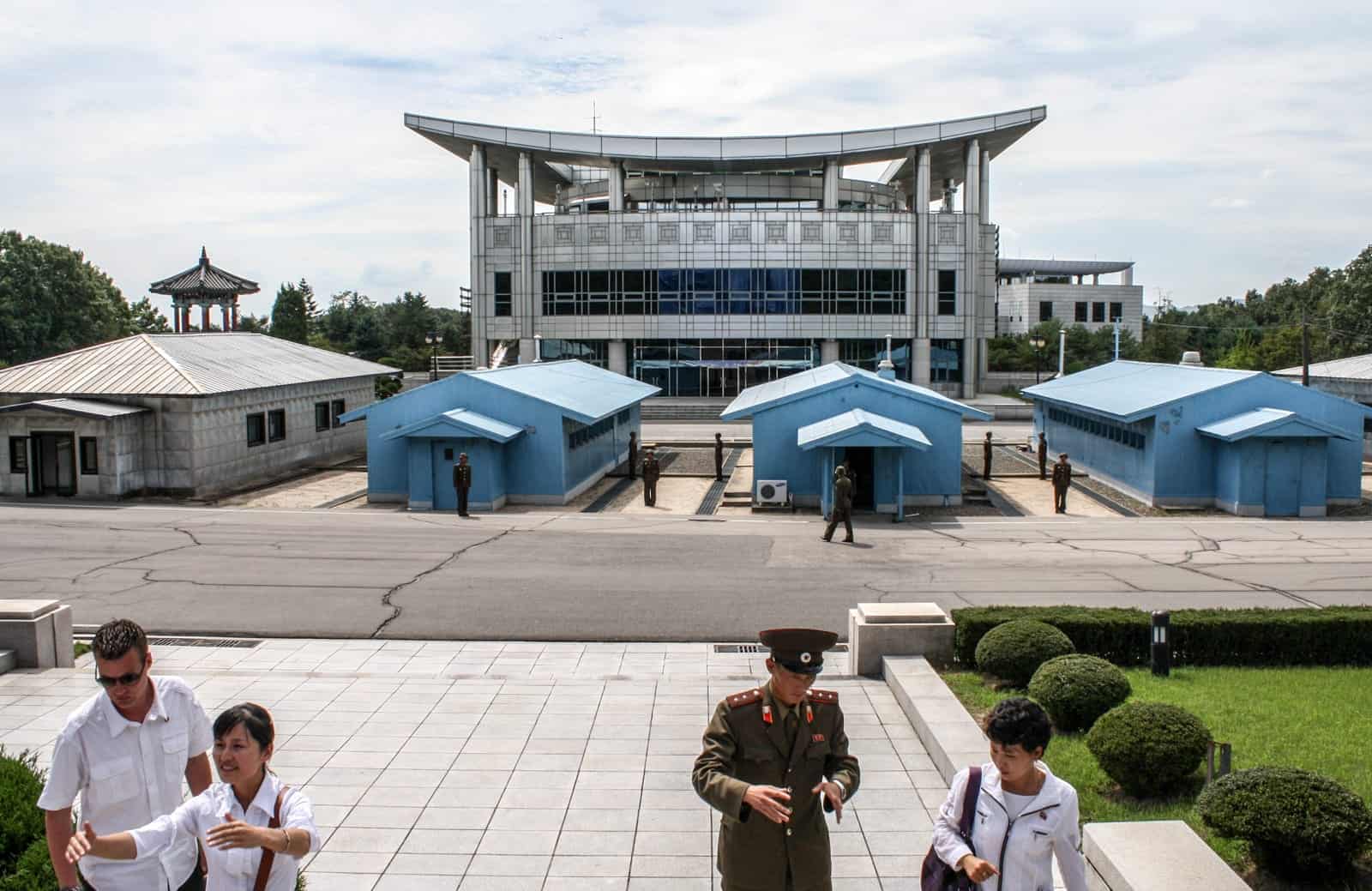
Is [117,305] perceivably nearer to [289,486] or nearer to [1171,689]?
[289,486]

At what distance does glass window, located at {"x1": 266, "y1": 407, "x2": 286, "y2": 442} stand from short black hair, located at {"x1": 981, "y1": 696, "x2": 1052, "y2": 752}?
3368 cm

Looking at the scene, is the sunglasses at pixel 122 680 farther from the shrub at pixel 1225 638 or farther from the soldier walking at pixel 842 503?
the soldier walking at pixel 842 503

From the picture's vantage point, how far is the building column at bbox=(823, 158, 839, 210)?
67625 mm

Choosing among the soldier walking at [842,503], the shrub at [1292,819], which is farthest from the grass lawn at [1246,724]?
the soldier walking at [842,503]

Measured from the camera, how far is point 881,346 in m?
68.9

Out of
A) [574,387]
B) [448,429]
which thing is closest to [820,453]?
[448,429]

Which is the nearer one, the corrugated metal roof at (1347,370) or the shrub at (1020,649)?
the shrub at (1020,649)

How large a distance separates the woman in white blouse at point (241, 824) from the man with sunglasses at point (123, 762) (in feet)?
0.85

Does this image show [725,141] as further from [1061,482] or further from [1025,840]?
[1025,840]

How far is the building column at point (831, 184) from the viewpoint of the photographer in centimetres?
6762

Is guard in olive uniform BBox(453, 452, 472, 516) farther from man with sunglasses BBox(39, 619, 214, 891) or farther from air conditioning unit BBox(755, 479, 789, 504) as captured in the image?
man with sunglasses BBox(39, 619, 214, 891)

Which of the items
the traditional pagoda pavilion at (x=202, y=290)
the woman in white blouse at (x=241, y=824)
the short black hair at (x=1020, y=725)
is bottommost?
the woman in white blouse at (x=241, y=824)

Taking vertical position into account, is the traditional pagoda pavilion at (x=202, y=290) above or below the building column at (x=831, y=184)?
below

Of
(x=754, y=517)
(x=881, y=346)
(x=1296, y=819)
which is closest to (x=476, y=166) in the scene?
(x=881, y=346)
